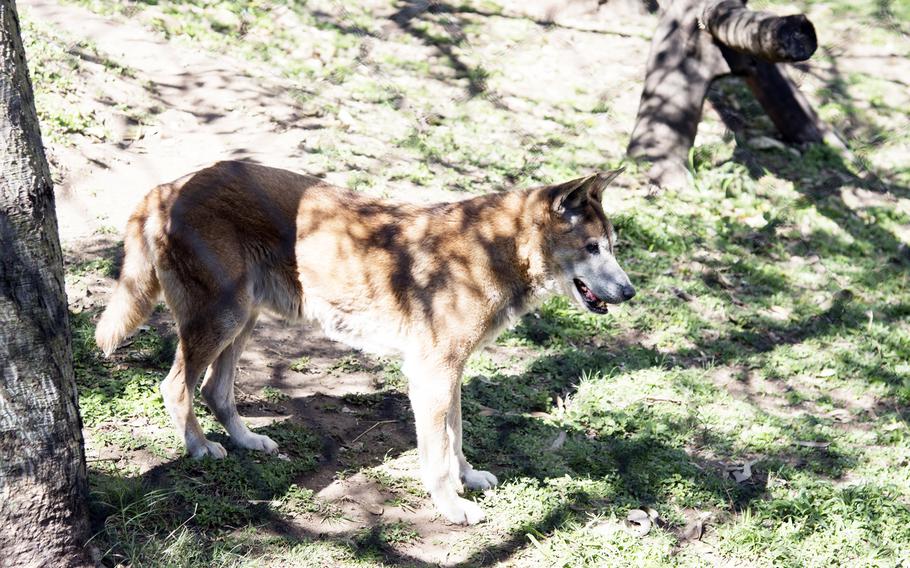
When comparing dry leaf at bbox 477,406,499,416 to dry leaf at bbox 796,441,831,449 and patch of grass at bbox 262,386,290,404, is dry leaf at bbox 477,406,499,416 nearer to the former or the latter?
patch of grass at bbox 262,386,290,404

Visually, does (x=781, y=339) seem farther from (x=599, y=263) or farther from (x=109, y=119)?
(x=109, y=119)

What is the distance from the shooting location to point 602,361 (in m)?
6.03

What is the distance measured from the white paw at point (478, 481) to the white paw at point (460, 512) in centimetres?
24

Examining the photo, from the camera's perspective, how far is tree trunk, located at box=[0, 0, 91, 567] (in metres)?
3.14

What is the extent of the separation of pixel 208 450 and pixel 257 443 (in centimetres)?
27

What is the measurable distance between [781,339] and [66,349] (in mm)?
5217

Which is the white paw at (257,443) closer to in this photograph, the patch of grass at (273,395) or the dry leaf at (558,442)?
the patch of grass at (273,395)

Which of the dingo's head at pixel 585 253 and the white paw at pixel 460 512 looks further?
the dingo's head at pixel 585 253

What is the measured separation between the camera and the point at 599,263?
4707mm

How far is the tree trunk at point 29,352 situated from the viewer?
10.3 ft

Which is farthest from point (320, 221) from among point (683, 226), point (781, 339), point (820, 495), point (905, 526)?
point (683, 226)

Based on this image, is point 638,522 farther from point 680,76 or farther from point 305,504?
point 680,76

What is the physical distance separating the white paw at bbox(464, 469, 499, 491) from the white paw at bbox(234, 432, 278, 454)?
3.30 ft

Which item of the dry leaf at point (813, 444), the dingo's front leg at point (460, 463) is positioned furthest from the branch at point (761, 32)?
the dingo's front leg at point (460, 463)
